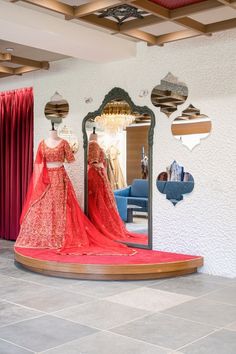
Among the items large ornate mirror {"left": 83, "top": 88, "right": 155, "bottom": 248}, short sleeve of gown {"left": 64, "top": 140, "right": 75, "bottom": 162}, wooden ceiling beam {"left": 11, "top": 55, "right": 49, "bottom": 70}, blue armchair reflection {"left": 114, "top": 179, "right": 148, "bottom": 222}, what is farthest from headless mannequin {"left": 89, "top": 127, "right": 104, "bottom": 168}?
wooden ceiling beam {"left": 11, "top": 55, "right": 49, "bottom": 70}

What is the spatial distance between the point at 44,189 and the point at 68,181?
34cm

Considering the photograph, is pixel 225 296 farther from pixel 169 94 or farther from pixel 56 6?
pixel 56 6

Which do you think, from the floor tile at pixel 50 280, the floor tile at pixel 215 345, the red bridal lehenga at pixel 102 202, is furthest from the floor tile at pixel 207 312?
the red bridal lehenga at pixel 102 202

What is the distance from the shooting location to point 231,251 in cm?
550

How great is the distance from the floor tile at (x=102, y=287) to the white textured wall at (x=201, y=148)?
106 cm

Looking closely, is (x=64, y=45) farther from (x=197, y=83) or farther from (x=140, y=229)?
(x=140, y=229)

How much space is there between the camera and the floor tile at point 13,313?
396cm

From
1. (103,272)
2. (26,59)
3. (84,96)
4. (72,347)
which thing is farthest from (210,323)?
(26,59)

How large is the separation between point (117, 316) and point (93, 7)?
270 cm

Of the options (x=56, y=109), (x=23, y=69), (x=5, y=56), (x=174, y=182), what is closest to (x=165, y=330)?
(x=174, y=182)

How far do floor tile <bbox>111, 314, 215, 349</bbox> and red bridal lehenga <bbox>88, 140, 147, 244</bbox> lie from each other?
101 inches

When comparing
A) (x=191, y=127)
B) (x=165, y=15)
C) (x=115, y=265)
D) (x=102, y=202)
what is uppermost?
(x=165, y=15)

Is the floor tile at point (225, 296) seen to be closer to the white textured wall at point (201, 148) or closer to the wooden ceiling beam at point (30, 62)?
the white textured wall at point (201, 148)

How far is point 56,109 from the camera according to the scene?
741cm
